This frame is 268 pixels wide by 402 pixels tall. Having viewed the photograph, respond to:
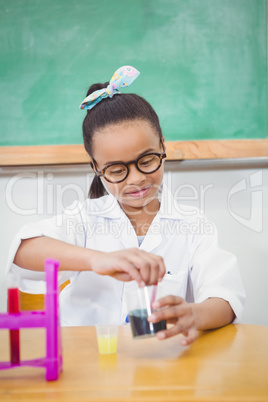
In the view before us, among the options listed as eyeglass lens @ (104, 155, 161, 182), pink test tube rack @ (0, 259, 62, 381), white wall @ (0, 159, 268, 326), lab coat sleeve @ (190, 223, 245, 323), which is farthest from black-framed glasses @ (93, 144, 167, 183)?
pink test tube rack @ (0, 259, 62, 381)

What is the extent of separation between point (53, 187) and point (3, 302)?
57cm

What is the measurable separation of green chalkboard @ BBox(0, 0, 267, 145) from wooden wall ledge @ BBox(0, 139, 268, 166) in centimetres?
5

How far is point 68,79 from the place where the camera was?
75.6 inches

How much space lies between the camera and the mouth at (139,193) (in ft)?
4.49

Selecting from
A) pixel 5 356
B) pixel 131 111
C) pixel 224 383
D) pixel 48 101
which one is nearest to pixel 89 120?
pixel 131 111

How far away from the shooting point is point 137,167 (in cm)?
129

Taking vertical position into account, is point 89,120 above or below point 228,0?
below

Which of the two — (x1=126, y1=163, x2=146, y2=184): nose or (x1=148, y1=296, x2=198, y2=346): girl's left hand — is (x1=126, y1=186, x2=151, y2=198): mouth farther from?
(x1=148, y1=296, x2=198, y2=346): girl's left hand

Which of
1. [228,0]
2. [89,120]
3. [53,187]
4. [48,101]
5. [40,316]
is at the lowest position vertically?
[40,316]

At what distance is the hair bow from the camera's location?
142 centimetres

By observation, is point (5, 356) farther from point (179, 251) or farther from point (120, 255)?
point (179, 251)

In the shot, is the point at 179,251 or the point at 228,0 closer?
the point at 179,251

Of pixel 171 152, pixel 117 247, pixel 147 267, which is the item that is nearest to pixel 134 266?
pixel 147 267

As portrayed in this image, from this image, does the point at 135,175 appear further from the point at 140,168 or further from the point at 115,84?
the point at 115,84
